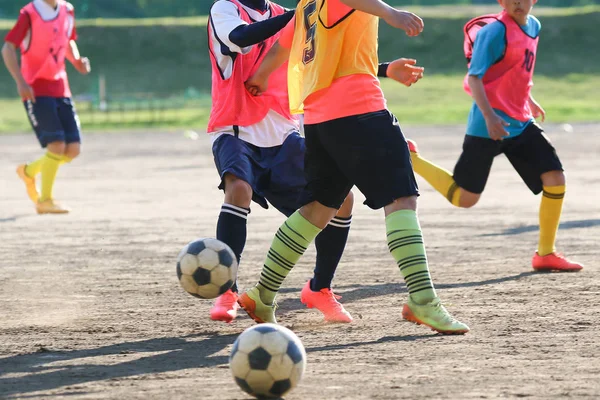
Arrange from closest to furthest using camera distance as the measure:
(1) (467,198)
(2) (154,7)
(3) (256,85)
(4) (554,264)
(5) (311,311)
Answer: (3) (256,85)
(5) (311,311)
(4) (554,264)
(1) (467,198)
(2) (154,7)

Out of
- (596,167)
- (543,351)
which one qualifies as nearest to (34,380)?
(543,351)

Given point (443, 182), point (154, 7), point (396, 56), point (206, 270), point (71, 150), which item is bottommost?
point (154, 7)

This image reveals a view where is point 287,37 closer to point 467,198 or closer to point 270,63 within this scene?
point 270,63

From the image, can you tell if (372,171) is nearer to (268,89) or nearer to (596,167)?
(268,89)

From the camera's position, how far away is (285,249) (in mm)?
5750

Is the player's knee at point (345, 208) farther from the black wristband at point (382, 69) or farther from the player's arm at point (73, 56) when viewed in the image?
the player's arm at point (73, 56)

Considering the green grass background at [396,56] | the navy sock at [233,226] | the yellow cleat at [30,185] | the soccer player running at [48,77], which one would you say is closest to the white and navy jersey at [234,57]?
the navy sock at [233,226]

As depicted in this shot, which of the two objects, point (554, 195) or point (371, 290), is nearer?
point (371, 290)

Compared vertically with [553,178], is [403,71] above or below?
above

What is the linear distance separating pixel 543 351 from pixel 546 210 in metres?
3.04

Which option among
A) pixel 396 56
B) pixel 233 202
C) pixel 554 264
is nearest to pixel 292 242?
pixel 233 202

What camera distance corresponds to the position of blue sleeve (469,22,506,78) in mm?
7809

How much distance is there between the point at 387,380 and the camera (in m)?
4.60

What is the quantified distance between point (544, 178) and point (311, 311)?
2.41 m
